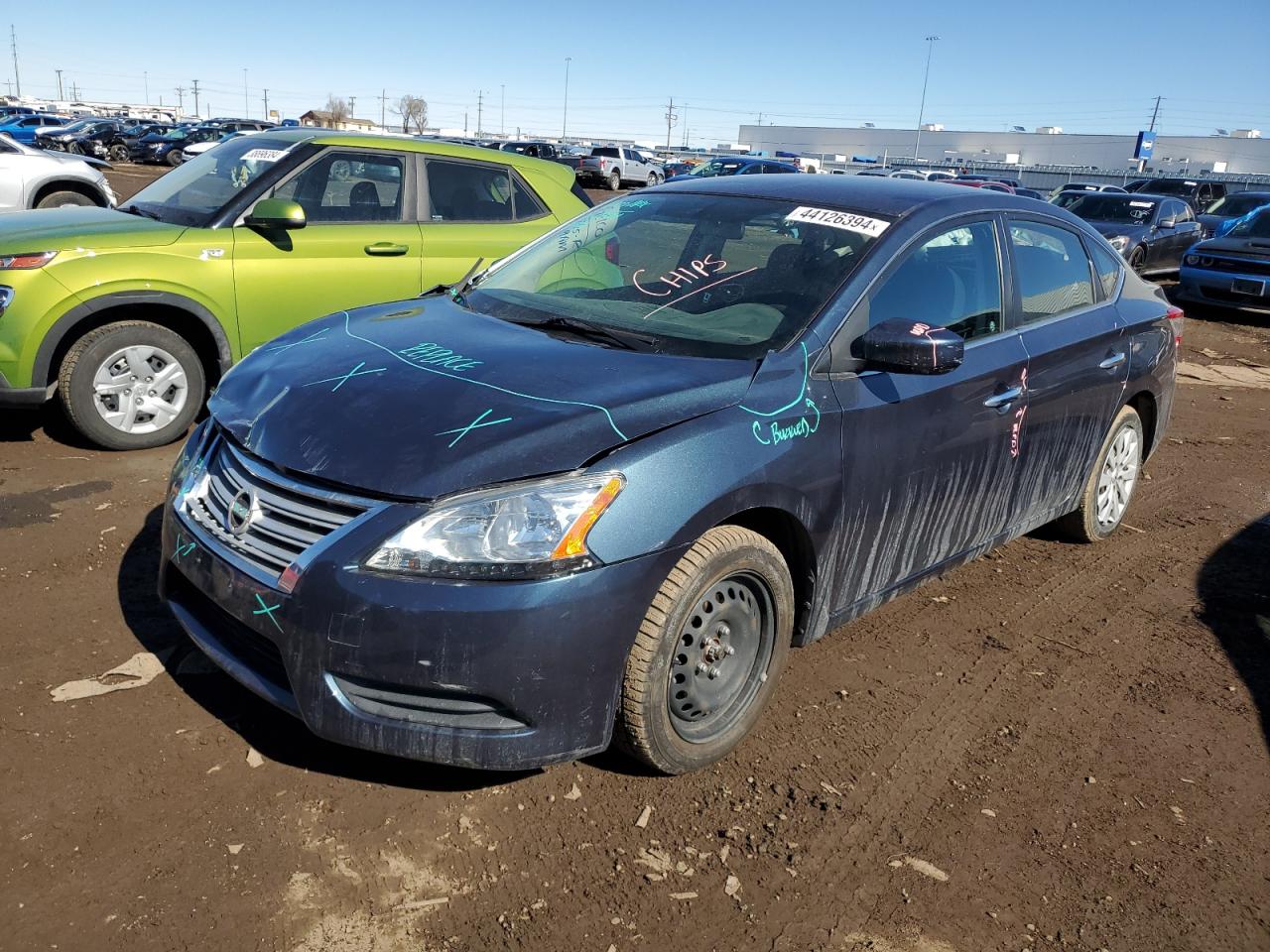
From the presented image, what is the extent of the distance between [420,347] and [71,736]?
161 cm

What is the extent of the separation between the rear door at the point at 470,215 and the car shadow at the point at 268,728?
126 inches

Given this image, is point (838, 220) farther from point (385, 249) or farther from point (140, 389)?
point (140, 389)

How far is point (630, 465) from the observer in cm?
268

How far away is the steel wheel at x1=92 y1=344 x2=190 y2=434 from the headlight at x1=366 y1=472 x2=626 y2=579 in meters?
3.83

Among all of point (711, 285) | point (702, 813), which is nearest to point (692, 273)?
point (711, 285)

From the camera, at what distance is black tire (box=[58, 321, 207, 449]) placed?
5.48 metres

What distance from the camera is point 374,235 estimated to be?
6.25m

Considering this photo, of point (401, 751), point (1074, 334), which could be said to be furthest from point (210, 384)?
point (1074, 334)

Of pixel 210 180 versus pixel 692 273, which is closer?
pixel 692 273

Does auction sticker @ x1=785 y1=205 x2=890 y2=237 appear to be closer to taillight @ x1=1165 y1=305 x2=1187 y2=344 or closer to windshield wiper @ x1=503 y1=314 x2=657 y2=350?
windshield wiper @ x1=503 y1=314 x2=657 y2=350

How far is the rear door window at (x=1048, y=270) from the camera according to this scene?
4223 mm

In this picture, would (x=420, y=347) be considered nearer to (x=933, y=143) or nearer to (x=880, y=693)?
(x=880, y=693)

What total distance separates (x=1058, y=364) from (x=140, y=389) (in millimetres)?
4764

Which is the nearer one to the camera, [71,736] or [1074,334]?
[71,736]
